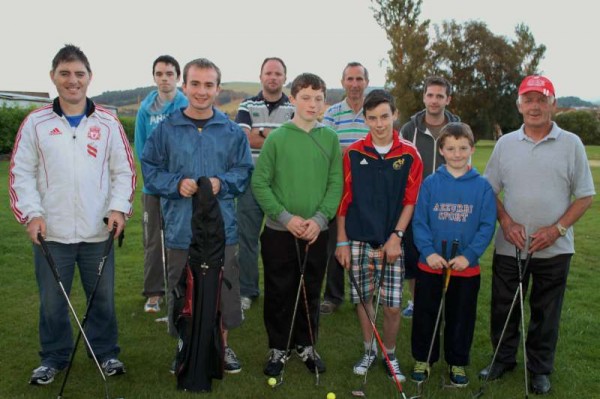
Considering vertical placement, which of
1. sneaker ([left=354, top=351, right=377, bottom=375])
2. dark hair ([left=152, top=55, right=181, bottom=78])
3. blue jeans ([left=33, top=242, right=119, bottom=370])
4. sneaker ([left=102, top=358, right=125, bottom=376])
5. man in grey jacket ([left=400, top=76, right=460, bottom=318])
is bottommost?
sneaker ([left=102, top=358, right=125, bottom=376])

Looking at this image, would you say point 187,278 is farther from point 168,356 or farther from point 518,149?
point 518,149

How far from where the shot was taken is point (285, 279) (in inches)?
171

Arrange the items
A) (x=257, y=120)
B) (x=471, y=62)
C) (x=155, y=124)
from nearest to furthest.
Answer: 1. (x=155, y=124)
2. (x=257, y=120)
3. (x=471, y=62)

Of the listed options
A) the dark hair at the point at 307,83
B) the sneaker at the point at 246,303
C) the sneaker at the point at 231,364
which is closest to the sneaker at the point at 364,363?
the sneaker at the point at 231,364

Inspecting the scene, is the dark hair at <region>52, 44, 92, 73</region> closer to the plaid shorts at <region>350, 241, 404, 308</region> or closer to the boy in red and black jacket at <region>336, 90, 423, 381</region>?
the boy in red and black jacket at <region>336, 90, 423, 381</region>

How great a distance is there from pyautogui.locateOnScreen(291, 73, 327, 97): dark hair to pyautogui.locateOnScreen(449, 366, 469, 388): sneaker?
2200mm

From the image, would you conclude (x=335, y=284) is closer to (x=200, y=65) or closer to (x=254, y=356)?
(x=254, y=356)

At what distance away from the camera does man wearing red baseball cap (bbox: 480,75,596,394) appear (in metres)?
3.99

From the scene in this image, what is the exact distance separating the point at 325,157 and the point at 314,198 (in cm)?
30

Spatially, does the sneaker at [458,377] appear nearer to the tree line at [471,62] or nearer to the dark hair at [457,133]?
the dark hair at [457,133]

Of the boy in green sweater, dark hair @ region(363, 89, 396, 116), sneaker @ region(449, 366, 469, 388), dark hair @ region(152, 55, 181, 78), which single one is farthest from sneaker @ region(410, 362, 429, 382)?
dark hair @ region(152, 55, 181, 78)

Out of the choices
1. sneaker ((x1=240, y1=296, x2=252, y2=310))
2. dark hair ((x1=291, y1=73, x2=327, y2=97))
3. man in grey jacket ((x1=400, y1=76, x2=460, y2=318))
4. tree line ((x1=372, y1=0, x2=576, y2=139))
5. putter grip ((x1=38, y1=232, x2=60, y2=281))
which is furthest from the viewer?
tree line ((x1=372, y1=0, x2=576, y2=139))

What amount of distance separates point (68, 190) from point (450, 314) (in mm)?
2777

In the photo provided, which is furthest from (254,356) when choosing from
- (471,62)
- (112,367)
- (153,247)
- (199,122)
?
(471,62)
